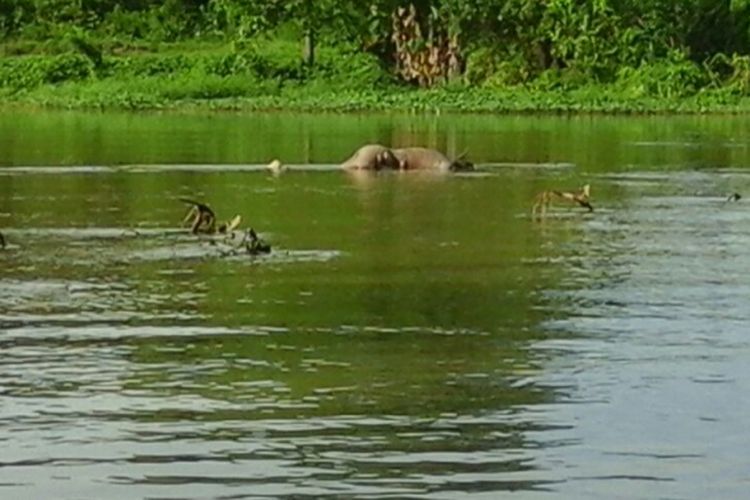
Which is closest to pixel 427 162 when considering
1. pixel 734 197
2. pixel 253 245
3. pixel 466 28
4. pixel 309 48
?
pixel 734 197

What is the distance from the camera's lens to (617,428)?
8.89 meters

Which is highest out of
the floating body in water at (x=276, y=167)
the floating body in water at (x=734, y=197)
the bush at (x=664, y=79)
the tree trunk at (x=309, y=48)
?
the tree trunk at (x=309, y=48)

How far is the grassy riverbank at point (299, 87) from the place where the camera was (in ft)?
145

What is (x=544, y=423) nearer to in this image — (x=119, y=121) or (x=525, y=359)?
(x=525, y=359)

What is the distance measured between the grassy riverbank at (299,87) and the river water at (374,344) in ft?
71.1

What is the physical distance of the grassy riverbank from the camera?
44062mm

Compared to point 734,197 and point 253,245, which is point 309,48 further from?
point 253,245

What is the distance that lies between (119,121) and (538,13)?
546 inches

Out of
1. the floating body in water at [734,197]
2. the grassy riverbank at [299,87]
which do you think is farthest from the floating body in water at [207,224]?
the grassy riverbank at [299,87]

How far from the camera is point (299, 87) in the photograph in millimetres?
47531

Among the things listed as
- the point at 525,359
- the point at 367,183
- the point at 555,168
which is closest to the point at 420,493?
the point at 525,359

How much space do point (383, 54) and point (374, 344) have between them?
41105 millimetres

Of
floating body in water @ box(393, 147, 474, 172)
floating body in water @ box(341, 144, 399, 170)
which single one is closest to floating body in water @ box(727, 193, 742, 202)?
floating body in water @ box(393, 147, 474, 172)

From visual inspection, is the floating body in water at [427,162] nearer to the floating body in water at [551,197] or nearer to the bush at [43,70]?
the floating body in water at [551,197]
